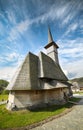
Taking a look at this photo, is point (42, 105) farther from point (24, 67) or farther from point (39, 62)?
point (39, 62)

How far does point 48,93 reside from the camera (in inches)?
A: 545

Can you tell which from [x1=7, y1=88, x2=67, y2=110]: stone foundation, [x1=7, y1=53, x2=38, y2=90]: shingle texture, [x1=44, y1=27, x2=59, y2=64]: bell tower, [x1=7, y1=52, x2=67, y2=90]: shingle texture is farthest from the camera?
[x1=44, y1=27, x2=59, y2=64]: bell tower

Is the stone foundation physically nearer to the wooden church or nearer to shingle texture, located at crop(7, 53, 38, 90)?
the wooden church

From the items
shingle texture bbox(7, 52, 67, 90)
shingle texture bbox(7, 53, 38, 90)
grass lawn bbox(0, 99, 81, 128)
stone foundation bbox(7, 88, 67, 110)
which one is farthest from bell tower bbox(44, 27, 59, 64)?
grass lawn bbox(0, 99, 81, 128)

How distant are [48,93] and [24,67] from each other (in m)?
5.14

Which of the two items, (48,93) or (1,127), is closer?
(1,127)

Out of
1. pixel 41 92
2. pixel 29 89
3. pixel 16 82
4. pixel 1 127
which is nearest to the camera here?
pixel 1 127

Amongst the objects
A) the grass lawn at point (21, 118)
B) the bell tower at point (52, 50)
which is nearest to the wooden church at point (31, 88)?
the grass lawn at point (21, 118)

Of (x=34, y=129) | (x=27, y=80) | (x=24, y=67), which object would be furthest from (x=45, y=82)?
(x=34, y=129)

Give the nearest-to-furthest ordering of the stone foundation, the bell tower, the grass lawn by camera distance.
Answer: the grass lawn, the stone foundation, the bell tower

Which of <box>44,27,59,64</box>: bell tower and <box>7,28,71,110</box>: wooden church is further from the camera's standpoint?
<box>44,27,59,64</box>: bell tower

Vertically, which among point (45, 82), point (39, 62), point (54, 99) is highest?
point (39, 62)

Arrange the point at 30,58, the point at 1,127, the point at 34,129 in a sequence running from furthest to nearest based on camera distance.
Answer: the point at 30,58
the point at 1,127
the point at 34,129

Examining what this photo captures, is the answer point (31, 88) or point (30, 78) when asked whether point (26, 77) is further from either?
point (31, 88)
